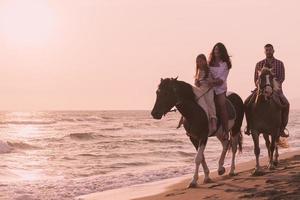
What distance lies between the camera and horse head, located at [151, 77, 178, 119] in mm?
10227

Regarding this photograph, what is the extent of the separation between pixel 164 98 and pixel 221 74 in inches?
66.7

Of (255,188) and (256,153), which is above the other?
(256,153)

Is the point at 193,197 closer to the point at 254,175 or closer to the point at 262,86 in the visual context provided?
the point at 254,175

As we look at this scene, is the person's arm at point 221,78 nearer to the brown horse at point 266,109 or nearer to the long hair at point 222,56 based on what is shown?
the long hair at point 222,56

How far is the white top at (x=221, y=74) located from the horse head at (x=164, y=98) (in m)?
1.16

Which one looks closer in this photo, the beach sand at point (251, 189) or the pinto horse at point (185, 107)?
the beach sand at point (251, 189)

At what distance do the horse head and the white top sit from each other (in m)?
1.16

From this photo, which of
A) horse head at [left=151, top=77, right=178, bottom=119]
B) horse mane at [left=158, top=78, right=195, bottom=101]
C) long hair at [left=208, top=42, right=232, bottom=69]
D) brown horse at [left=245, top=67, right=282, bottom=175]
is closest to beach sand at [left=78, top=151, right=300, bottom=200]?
brown horse at [left=245, top=67, right=282, bottom=175]

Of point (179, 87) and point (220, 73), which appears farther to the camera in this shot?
point (220, 73)

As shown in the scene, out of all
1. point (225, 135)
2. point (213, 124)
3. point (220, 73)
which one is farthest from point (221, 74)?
point (225, 135)

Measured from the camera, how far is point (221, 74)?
1123 cm

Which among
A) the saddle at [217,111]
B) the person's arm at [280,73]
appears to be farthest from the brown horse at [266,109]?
the person's arm at [280,73]

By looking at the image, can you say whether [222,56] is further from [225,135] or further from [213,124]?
[225,135]

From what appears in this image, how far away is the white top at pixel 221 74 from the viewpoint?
11117 millimetres
